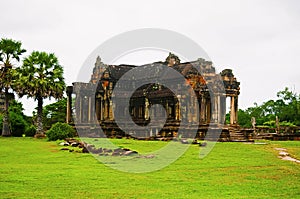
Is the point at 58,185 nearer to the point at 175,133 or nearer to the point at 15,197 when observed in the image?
the point at 15,197

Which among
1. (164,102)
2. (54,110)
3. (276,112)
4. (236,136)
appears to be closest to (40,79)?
(164,102)

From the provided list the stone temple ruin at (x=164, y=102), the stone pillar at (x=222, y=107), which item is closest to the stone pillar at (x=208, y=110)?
the stone temple ruin at (x=164, y=102)

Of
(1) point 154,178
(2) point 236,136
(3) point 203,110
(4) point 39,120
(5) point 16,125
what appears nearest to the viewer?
(1) point 154,178

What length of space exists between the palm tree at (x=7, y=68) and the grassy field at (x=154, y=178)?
20078 mm

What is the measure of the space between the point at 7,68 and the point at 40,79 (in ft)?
12.9

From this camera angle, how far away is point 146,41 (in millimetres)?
32625

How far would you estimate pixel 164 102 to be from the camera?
41781 millimetres

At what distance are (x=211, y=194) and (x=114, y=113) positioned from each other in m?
31.1

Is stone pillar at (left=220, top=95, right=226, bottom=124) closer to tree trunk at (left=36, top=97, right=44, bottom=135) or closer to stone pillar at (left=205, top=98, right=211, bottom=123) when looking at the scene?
stone pillar at (left=205, top=98, right=211, bottom=123)

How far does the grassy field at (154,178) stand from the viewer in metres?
13.7

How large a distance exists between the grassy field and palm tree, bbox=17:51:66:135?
60.1 ft

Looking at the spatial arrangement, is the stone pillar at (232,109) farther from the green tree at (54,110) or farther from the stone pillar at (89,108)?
the green tree at (54,110)

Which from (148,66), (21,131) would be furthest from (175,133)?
(21,131)

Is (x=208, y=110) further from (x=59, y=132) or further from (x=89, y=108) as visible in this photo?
(x=89, y=108)
